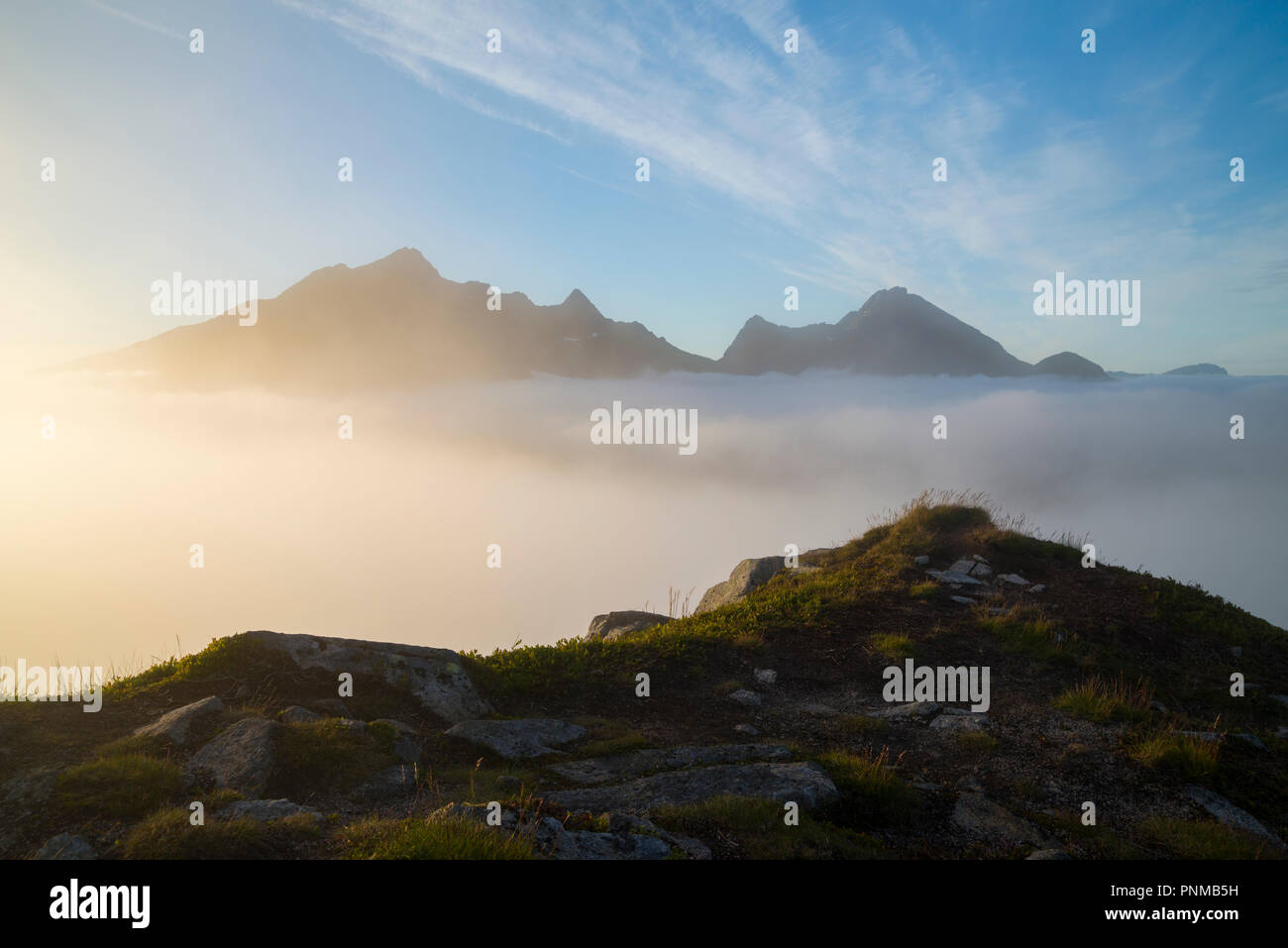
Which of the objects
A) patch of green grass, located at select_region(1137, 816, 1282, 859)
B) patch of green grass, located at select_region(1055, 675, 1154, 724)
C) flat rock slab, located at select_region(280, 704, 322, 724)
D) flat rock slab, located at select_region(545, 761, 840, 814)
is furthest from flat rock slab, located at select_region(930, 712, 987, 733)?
flat rock slab, located at select_region(280, 704, 322, 724)

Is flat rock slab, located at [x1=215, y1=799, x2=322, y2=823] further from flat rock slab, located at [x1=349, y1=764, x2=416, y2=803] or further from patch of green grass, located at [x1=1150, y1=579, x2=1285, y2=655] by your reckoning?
patch of green grass, located at [x1=1150, y1=579, x2=1285, y2=655]

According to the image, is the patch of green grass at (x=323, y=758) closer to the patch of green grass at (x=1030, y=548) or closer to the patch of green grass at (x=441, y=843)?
the patch of green grass at (x=441, y=843)

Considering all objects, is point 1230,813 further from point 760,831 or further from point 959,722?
point 760,831

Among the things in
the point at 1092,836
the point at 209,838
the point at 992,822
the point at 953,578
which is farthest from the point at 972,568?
the point at 209,838

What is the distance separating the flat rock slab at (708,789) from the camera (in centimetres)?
827

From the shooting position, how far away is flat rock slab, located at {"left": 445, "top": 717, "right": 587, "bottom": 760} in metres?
10.5

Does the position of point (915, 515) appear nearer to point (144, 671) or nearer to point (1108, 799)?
point (1108, 799)

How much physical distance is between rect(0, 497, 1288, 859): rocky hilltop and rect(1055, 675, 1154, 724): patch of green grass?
0.06 meters

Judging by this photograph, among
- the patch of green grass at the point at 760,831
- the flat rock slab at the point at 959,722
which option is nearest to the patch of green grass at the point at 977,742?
the flat rock slab at the point at 959,722

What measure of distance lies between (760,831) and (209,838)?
5.37m
